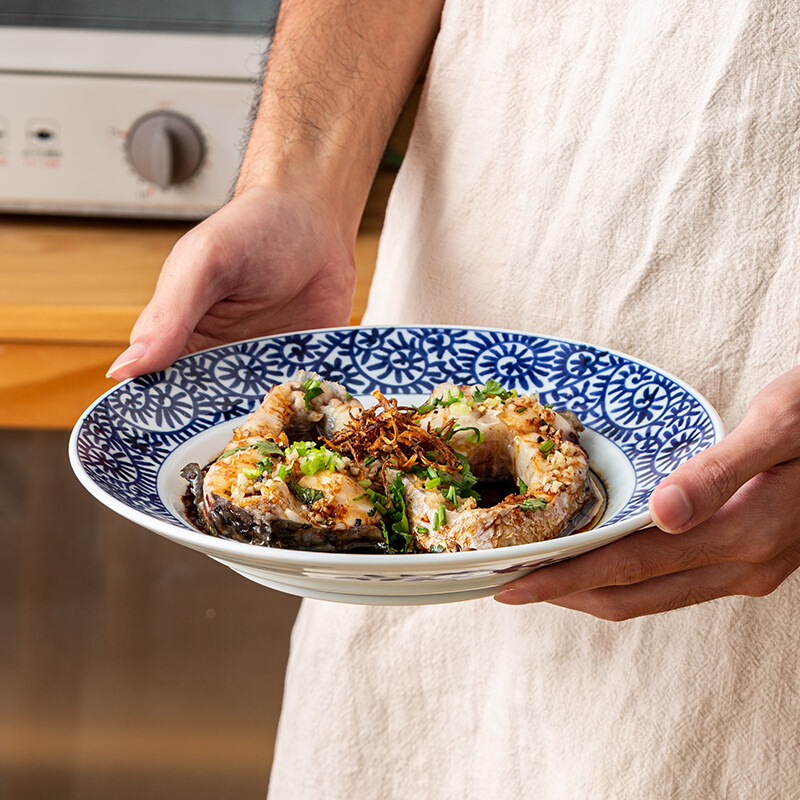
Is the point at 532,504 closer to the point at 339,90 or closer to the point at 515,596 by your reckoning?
the point at 515,596

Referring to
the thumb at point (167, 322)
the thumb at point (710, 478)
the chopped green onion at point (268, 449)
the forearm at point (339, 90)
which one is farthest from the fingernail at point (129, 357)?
the thumb at point (710, 478)

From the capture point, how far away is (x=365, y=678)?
3.02ft

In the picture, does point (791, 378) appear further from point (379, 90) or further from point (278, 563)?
point (379, 90)

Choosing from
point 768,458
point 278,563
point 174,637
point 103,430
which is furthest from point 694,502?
point 174,637

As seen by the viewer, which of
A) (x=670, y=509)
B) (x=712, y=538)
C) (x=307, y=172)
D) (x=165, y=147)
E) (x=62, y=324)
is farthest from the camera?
(x=165, y=147)

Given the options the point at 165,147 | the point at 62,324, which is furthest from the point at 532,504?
the point at 165,147

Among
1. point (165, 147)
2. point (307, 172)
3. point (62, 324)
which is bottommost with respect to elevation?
point (62, 324)

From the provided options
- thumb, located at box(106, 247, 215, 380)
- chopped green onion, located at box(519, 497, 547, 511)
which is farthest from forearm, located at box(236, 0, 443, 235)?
chopped green onion, located at box(519, 497, 547, 511)

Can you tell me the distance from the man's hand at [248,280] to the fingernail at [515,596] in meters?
0.30

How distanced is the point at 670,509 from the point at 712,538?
13cm

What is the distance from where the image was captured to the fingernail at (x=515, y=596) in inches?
20.8

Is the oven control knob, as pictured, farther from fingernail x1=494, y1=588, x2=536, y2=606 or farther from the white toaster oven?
fingernail x1=494, y1=588, x2=536, y2=606

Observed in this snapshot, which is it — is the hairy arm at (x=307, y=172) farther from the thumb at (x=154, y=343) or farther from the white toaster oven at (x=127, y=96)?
the white toaster oven at (x=127, y=96)

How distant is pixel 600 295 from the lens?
78cm
